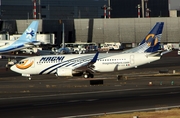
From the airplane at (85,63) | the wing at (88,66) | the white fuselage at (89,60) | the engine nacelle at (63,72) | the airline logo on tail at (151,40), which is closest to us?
the engine nacelle at (63,72)

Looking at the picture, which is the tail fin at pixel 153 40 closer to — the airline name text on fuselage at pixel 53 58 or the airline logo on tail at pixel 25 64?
the airline name text on fuselage at pixel 53 58

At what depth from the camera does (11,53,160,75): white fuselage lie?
63844 millimetres

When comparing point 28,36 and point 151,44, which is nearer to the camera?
point 151,44

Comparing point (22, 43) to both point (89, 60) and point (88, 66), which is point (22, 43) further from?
point (88, 66)

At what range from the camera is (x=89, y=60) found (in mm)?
64438

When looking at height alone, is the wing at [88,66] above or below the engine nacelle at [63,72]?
above

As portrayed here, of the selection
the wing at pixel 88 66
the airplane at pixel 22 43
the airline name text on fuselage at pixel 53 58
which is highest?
the airplane at pixel 22 43

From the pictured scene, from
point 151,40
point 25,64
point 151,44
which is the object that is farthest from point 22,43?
point 151,44

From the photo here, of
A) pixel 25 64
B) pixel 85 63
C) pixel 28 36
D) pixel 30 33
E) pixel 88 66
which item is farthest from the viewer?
pixel 30 33

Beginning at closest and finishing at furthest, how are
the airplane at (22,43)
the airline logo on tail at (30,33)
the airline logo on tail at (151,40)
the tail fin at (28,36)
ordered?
the airline logo on tail at (151,40), the airplane at (22,43), the tail fin at (28,36), the airline logo on tail at (30,33)

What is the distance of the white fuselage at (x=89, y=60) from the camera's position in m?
63.8

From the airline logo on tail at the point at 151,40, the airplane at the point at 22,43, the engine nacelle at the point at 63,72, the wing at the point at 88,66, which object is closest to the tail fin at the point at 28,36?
the airplane at the point at 22,43

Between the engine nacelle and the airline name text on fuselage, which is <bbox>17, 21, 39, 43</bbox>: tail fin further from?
the engine nacelle

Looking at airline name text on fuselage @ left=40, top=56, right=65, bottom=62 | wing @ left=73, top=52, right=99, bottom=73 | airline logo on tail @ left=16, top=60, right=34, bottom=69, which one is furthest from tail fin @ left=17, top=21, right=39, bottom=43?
wing @ left=73, top=52, right=99, bottom=73
